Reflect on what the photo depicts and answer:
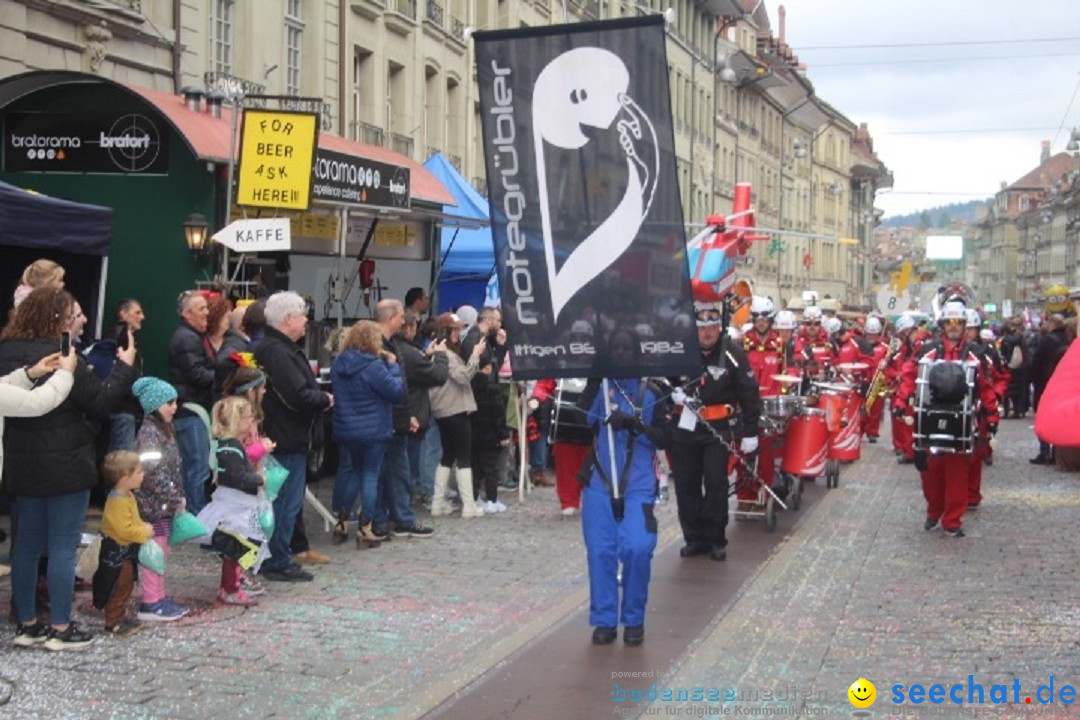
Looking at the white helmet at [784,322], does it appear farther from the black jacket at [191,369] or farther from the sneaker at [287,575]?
the sneaker at [287,575]

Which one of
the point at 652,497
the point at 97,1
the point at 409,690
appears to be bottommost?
the point at 409,690

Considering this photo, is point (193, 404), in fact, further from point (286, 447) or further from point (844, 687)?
point (844, 687)

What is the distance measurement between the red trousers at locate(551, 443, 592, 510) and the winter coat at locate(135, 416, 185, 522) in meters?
5.09

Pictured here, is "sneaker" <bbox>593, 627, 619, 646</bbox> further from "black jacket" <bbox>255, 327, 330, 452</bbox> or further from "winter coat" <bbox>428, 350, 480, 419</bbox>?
"winter coat" <bbox>428, 350, 480, 419</bbox>

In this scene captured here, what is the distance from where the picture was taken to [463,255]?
2170cm

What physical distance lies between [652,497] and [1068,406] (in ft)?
13.6

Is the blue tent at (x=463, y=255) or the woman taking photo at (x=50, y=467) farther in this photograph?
the blue tent at (x=463, y=255)

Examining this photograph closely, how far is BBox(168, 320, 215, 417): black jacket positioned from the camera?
11.1m

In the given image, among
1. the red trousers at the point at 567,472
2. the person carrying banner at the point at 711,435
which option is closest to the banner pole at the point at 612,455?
the person carrying banner at the point at 711,435

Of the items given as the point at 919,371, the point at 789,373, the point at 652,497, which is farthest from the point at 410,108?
the point at 652,497

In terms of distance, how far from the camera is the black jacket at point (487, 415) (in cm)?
1423

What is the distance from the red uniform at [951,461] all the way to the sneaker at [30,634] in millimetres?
7489

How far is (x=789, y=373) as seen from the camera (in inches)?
640

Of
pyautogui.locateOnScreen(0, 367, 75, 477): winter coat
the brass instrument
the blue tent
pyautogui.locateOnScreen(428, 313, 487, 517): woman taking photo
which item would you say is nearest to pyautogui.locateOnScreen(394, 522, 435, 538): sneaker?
pyautogui.locateOnScreen(428, 313, 487, 517): woman taking photo
